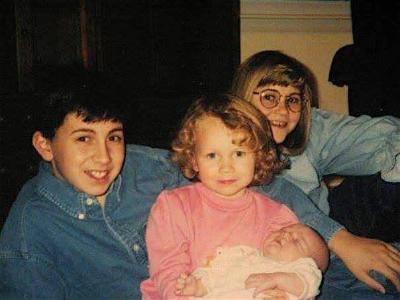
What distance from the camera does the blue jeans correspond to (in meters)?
0.78

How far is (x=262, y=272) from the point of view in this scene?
646 mm

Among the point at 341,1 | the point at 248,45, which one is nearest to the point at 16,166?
the point at 248,45

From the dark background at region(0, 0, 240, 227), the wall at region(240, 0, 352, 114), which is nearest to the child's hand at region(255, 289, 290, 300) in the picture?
the dark background at region(0, 0, 240, 227)

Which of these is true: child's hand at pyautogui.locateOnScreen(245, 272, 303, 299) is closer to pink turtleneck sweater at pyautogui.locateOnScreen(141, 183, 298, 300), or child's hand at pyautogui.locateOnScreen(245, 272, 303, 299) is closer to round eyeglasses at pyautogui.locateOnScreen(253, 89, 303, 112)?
pink turtleneck sweater at pyautogui.locateOnScreen(141, 183, 298, 300)

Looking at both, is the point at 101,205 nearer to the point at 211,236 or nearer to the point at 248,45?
the point at 211,236

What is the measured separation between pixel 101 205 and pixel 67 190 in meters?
0.06

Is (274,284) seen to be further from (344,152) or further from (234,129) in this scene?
(344,152)

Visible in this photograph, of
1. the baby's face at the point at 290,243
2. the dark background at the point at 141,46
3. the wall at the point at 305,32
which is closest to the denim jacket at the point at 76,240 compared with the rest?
the baby's face at the point at 290,243

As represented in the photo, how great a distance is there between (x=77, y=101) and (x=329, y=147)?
1.86 feet

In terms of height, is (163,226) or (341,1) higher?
(341,1)

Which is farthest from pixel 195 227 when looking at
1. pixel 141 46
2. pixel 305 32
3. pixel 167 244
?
pixel 305 32

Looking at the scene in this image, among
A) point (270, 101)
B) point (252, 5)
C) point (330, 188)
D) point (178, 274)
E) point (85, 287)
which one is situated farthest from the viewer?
point (252, 5)

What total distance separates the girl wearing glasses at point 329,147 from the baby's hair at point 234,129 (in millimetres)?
122

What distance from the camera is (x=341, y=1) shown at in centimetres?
168
